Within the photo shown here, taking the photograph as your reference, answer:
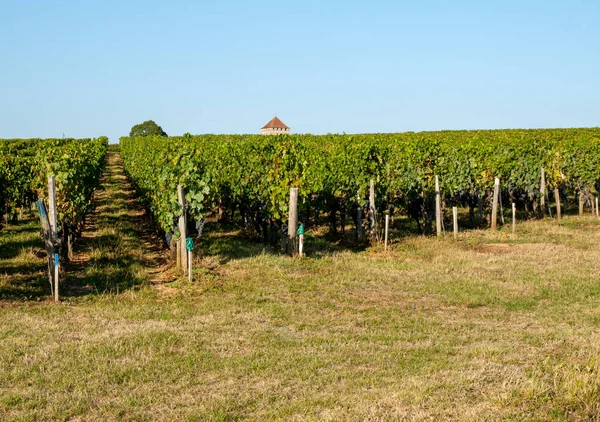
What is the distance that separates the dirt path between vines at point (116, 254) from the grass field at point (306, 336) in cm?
9

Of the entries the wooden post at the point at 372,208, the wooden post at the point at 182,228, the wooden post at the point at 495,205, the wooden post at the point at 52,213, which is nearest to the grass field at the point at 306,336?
the wooden post at the point at 182,228

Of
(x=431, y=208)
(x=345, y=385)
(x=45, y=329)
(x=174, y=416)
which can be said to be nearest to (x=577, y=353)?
(x=345, y=385)

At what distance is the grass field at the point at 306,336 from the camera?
6609 mm

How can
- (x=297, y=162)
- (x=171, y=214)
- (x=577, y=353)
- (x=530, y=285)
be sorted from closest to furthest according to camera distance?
(x=577, y=353) → (x=530, y=285) → (x=171, y=214) → (x=297, y=162)

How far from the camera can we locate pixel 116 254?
51.0ft

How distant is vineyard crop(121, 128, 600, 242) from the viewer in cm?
1542

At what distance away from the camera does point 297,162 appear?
Answer: 1689cm

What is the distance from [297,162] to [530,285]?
7080mm

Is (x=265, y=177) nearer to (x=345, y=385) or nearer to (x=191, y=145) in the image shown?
(x=191, y=145)

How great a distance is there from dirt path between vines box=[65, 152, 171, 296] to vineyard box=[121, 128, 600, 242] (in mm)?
1120

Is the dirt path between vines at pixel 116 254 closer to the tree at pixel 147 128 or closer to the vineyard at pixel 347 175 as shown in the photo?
the vineyard at pixel 347 175

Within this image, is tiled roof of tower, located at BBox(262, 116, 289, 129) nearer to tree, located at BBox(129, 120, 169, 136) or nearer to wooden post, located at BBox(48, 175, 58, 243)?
tree, located at BBox(129, 120, 169, 136)

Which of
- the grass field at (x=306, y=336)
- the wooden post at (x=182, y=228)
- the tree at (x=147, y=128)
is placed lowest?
the grass field at (x=306, y=336)

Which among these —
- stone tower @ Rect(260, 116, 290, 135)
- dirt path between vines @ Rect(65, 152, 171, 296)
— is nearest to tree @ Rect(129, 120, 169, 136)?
stone tower @ Rect(260, 116, 290, 135)
